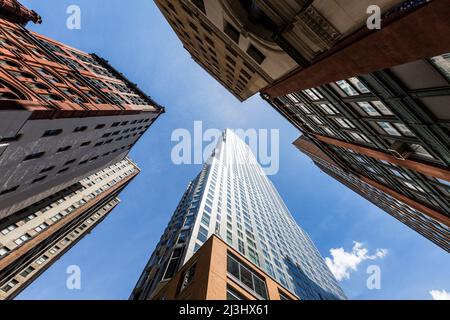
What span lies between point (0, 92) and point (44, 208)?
161 feet

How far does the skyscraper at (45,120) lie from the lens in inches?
965

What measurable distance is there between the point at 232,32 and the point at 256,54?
2.33 metres

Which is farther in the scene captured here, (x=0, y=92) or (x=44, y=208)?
(x=44, y=208)

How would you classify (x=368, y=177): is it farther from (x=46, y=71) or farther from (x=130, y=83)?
(x=130, y=83)

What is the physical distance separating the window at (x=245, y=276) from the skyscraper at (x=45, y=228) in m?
51.8

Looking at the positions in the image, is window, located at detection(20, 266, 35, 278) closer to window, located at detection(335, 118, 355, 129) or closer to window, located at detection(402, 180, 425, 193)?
window, located at detection(335, 118, 355, 129)

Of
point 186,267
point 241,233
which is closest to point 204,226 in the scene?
point 241,233

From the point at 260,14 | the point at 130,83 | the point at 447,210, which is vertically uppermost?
the point at 130,83

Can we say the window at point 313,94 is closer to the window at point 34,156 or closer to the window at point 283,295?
the window at point 283,295

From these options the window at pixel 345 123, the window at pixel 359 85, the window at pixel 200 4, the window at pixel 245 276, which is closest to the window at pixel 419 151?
the window at pixel 359 85

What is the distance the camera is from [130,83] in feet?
216

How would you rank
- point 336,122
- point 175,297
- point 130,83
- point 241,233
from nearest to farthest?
point 175,297 → point 336,122 → point 241,233 → point 130,83

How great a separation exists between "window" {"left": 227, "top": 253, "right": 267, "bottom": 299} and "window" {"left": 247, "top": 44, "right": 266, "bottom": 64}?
14.5 m

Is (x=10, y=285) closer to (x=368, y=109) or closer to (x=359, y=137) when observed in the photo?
(x=359, y=137)
